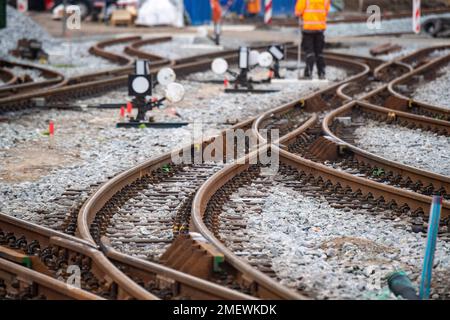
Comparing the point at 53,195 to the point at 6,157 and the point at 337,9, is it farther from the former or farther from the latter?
the point at 337,9

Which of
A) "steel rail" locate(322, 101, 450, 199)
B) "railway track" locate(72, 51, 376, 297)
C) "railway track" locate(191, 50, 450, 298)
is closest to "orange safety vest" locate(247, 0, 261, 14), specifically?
"steel rail" locate(322, 101, 450, 199)

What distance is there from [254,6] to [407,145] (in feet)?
81.4

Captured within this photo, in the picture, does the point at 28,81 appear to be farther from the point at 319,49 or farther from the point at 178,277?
the point at 178,277

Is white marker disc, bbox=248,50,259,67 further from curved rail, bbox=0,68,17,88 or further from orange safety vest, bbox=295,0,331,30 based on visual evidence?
curved rail, bbox=0,68,17,88

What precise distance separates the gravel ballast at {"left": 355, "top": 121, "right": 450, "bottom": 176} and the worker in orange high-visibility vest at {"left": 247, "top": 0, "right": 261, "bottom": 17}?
22.8 metres

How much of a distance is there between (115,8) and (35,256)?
1191 inches

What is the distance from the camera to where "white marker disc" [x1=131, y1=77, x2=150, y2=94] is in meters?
14.1

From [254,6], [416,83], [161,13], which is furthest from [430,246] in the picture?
[254,6]

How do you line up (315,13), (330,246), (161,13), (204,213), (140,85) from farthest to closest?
(161,13) < (315,13) < (140,85) < (204,213) < (330,246)

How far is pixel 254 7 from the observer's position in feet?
122

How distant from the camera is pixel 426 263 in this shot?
7.06m

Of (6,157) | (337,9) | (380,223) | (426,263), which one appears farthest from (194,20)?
(426,263)

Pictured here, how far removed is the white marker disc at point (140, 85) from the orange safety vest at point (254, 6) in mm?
23353

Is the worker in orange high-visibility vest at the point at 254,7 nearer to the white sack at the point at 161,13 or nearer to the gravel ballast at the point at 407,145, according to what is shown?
the white sack at the point at 161,13
